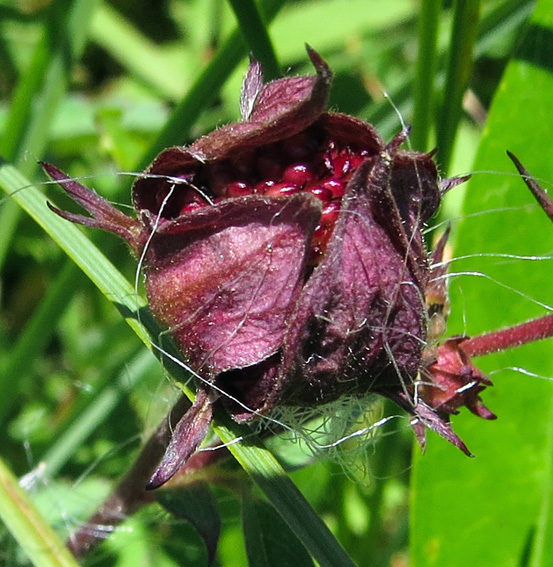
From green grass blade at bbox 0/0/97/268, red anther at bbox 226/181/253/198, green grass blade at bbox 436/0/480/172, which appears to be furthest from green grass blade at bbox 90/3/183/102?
red anther at bbox 226/181/253/198

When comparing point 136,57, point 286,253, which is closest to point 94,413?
point 286,253

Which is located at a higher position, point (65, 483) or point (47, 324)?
point (47, 324)

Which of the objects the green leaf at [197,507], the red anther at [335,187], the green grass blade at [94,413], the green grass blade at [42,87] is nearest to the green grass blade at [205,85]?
the green grass blade at [42,87]

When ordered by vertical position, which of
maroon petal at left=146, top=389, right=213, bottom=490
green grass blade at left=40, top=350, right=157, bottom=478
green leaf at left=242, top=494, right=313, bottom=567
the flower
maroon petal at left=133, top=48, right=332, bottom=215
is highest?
maroon petal at left=133, top=48, right=332, bottom=215

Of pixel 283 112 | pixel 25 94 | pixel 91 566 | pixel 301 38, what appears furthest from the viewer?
pixel 301 38

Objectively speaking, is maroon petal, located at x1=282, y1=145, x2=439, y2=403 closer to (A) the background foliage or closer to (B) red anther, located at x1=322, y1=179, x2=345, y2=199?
(B) red anther, located at x1=322, y1=179, x2=345, y2=199

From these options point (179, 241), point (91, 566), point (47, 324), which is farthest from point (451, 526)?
point (179, 241)

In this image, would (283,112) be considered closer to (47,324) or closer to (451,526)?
(47,324)
